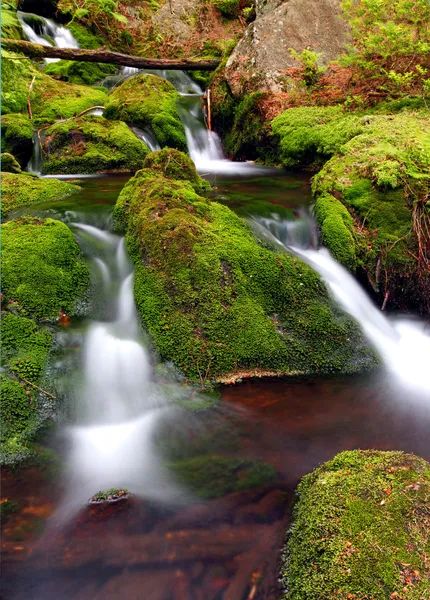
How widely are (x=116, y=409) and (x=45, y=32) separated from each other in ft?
51.4

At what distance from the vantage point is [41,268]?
4.29 metres

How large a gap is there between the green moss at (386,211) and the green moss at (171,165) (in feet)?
6.39

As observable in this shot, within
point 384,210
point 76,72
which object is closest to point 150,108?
point 76,72

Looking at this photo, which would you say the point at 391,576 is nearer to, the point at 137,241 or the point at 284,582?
the point at 284,582

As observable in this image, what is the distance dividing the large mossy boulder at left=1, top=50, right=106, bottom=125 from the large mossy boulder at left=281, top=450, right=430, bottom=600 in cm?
943

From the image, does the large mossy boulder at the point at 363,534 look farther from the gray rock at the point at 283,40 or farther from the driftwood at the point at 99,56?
the driftwood at the point at 99,56

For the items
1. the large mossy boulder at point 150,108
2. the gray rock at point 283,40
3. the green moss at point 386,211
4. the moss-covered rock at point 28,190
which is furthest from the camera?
the gray rock at point 283,40

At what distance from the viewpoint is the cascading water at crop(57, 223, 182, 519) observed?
2957mm

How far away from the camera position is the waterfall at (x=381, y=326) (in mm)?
4289

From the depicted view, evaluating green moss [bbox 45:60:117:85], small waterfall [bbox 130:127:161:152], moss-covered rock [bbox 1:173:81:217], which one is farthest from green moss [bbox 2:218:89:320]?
green moss [bbox 45:60:117:85]

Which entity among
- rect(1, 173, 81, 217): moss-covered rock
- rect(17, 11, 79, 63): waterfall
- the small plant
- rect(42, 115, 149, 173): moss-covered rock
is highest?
rect(17, 11, 79, 63): waterfall

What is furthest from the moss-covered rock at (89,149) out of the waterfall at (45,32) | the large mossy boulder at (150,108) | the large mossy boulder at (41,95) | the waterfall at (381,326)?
the waterfall at (45,32)

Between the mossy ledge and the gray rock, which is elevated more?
the gray rock

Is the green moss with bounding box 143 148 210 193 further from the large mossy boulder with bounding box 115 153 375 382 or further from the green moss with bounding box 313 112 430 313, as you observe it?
the green moss with bounding box 313 112 430 313
